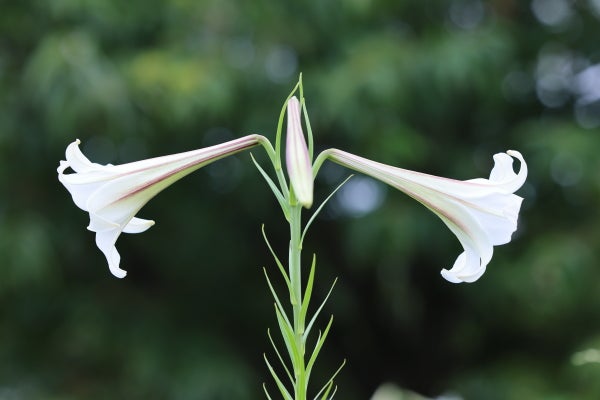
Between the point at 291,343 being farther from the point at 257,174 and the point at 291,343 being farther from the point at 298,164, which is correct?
the point at 257,174

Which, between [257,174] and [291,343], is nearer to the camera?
[291,343]

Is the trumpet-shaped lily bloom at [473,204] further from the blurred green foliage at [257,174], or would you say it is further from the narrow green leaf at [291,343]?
the blurred green foliage at [257,174]

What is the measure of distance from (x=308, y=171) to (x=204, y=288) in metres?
2.86

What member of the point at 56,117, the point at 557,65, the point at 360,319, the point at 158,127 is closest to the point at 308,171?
the point at 56,117

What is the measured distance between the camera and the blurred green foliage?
9.51 feet

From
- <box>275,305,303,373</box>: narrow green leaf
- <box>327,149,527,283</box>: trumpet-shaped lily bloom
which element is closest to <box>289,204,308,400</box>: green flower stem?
<box>275,305,303,373</box>: narrow green leaf

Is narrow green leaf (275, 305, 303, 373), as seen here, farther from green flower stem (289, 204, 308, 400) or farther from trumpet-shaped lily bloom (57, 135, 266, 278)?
trumpet-shaped lily bloom (57, 135, 266, 278)

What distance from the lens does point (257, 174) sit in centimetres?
318

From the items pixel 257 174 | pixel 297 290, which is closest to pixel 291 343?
pixel 297 290

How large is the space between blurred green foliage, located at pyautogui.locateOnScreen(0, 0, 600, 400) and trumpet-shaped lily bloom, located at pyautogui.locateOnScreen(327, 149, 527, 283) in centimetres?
187

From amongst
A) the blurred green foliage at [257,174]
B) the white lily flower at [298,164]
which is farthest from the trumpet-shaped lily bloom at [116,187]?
the blurred green foliage at [257,174]

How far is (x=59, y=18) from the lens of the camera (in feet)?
9.70

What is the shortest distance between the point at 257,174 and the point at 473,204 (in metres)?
2.33

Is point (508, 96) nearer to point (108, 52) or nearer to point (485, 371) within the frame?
point (485, 371)
